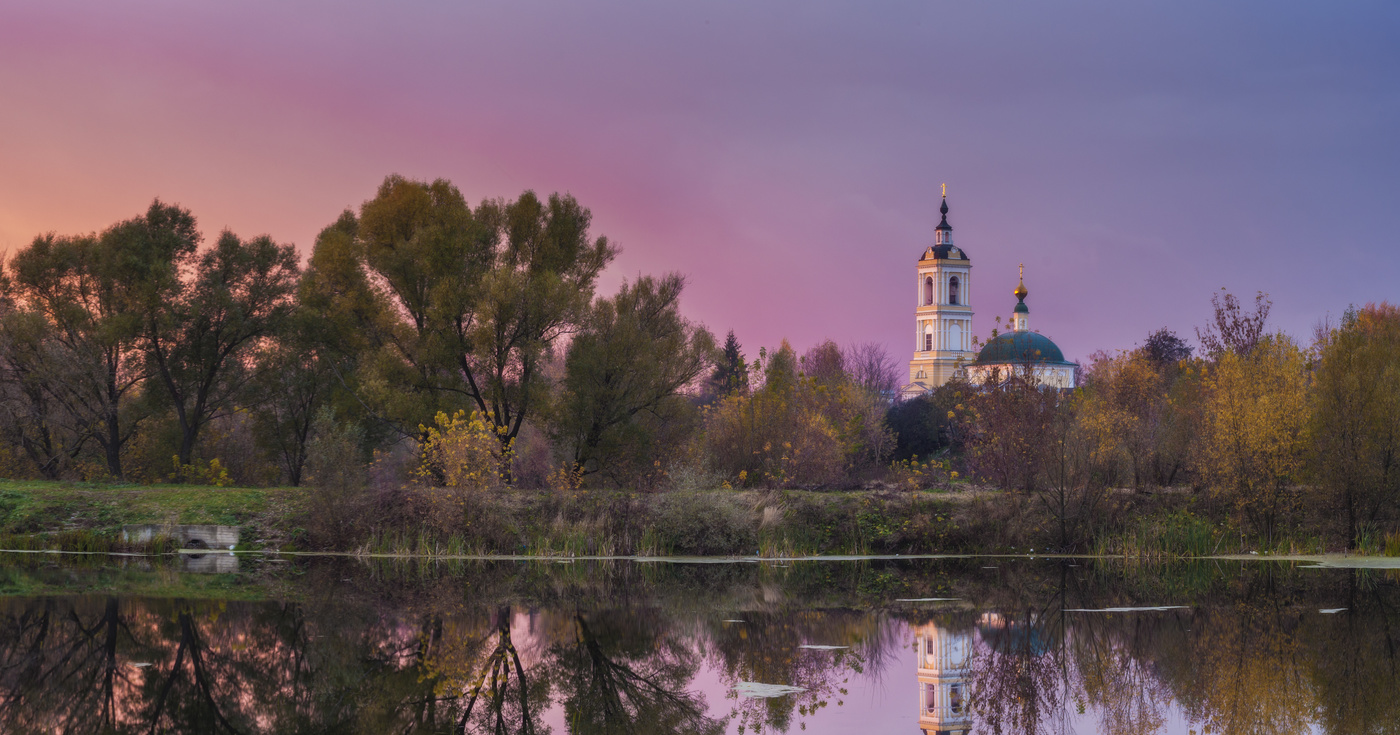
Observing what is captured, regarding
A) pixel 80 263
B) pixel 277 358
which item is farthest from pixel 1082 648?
pixel 80 263

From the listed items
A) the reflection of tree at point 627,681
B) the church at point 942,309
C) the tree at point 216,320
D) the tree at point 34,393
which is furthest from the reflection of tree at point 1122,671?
the church at point 942,309

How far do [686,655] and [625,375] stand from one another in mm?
21812

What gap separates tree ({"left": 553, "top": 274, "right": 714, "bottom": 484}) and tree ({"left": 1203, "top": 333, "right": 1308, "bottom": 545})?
14.6m

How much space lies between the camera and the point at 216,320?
35.9 meters

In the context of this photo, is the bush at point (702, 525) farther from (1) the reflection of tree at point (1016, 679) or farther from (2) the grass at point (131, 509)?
(1) the reflection of tree at point (1016, 679)

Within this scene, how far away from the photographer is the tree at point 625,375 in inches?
1288

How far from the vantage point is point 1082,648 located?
467 inches

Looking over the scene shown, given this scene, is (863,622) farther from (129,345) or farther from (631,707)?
(129,345)

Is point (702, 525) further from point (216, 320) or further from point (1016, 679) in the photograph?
point (216, 320)

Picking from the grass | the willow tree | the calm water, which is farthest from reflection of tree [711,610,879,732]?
the willow tree

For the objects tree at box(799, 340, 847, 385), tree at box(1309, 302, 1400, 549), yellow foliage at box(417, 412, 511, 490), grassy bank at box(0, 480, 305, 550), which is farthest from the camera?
tree at box(799, 340, 847, 385)

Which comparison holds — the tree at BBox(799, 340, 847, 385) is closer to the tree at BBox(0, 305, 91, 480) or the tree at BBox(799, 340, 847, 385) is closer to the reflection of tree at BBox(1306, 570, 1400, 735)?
the tree at BBox(0, 305, 91, 480)

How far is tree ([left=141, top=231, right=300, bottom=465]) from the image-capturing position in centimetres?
3509

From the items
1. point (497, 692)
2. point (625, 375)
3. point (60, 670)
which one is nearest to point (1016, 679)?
point (497, 692)
